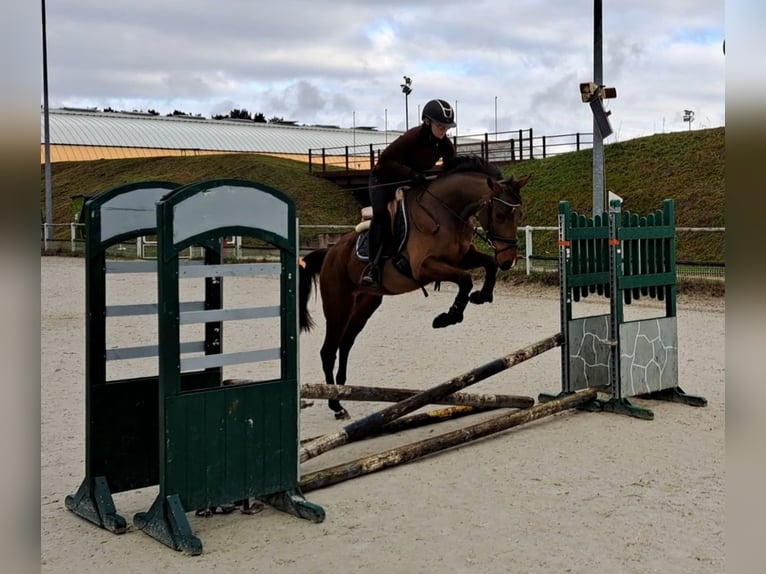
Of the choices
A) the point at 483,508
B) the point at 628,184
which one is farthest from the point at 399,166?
the point at 628,184

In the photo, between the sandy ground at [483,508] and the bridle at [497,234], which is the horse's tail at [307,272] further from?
the bridle at [497,234]

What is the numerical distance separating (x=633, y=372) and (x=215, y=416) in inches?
144

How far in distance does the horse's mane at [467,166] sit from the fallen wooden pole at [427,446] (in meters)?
1.67

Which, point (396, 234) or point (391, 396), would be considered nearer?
point (391, 396)

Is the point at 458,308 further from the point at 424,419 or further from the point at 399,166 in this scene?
the point at 399,166

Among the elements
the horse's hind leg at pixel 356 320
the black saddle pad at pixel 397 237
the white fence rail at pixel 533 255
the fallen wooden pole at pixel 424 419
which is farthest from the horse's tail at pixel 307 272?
the white fence rail at pixel 533 255

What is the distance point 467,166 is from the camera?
5.50 m

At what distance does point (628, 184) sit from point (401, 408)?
16563 millimetres

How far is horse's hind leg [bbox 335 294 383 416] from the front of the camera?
20.3 feet

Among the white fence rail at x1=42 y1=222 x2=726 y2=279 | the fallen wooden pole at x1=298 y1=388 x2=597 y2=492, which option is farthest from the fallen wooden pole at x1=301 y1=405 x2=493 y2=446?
the white fence rail at x1=42 y1=222 x2=726 y2=279

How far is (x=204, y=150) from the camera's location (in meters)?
38.8
